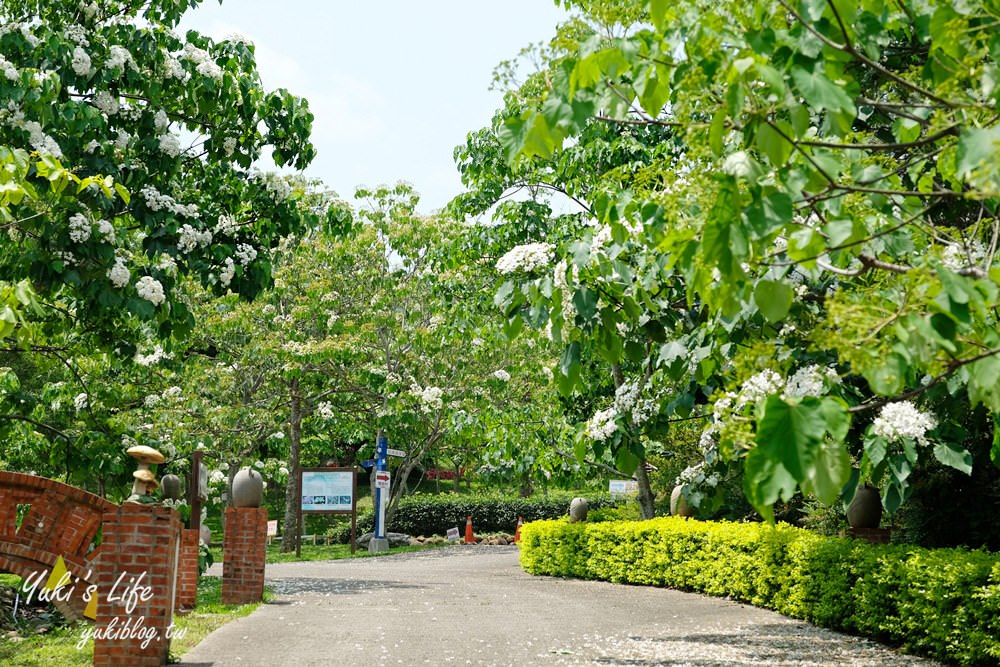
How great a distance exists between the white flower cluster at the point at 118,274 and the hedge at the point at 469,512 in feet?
84.0

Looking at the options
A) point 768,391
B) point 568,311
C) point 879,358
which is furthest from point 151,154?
point 879,358

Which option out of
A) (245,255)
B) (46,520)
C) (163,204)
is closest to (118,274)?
(163,204)

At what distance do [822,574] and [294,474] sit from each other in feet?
62.8

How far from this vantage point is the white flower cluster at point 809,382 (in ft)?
13.0

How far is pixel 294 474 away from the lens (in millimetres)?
27844

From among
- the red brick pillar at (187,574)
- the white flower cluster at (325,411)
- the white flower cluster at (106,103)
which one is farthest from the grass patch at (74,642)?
the white flower cluster at (325,411)

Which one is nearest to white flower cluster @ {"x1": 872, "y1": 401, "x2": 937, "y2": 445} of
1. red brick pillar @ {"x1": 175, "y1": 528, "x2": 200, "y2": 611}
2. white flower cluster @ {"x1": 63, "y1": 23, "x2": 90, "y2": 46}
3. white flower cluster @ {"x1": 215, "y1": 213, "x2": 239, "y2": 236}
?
white flower cluster @ {"x1": 215, "y1": 213, "x2": 239, "y2": 236}

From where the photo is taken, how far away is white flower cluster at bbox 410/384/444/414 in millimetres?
24031

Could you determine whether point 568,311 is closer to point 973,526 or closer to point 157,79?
point 157,79

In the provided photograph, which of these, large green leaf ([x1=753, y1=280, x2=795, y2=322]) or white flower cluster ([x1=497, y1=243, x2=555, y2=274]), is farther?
white flower cluster ([x1=497, y1=243, x2=555, y2=274])

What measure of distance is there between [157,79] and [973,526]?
402 inches

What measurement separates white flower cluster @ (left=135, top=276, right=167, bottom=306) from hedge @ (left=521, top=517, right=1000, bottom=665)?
7195 mm

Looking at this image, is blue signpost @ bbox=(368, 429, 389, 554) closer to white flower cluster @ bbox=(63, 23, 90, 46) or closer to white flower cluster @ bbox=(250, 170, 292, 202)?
white flower cluster @ bbox=(250, 170, 292, 202)

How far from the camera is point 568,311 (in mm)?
4473
